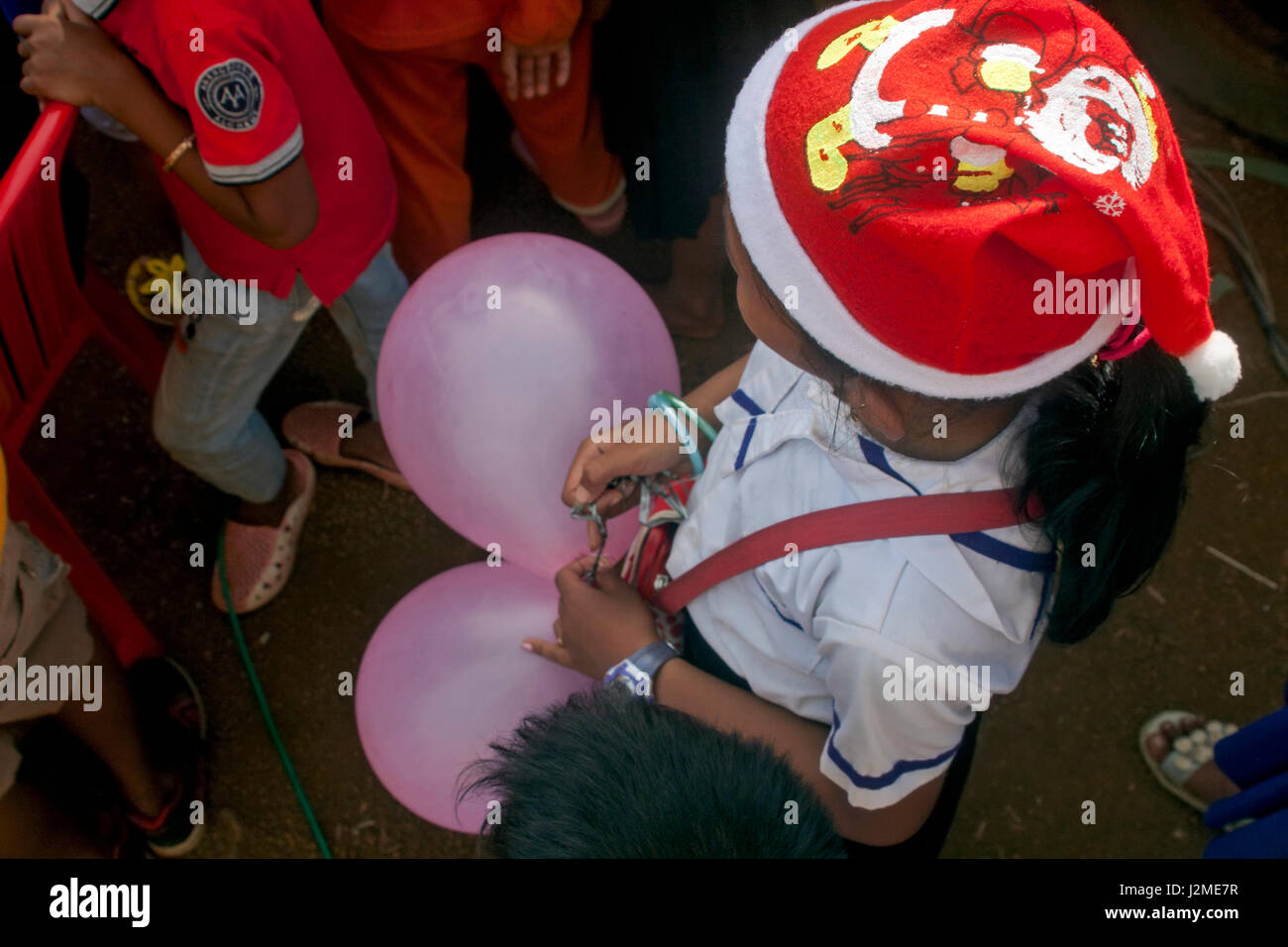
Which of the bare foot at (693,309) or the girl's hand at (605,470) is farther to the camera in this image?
the bare foot at (693,309)

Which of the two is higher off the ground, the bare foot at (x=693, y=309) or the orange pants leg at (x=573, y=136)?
the orange pants leg at (x=573, y=136)

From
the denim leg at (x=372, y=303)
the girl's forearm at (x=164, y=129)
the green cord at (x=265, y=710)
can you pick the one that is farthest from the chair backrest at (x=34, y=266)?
the green cord at (x=265, y=710)

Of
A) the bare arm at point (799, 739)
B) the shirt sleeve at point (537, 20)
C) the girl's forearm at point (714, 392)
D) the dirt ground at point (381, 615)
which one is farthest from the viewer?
the dirt ground at point (381, 615)

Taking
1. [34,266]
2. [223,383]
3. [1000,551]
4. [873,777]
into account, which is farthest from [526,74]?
[873,777]

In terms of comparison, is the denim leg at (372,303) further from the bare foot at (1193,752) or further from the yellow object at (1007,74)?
the bare foot at (1193,752)

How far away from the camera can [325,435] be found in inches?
88.7

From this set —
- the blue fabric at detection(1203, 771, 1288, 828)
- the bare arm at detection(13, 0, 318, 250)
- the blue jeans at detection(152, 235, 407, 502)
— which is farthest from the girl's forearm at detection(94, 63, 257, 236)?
the blue fabric at detection(1203, 771, 1288, 828)

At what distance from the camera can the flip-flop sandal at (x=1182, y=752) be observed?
6.49 ft

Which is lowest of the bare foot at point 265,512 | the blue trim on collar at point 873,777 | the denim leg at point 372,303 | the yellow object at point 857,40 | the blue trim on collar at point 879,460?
the blue trim on collar at point 873,777

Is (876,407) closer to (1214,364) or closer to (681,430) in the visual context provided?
(1214,364)

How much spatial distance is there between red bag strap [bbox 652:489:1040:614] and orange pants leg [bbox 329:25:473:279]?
1164 millimetres

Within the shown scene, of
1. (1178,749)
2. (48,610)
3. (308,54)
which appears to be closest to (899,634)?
(308,54)

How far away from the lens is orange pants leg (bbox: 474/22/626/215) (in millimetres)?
1882

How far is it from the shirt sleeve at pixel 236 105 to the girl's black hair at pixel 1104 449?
2.65 ft
